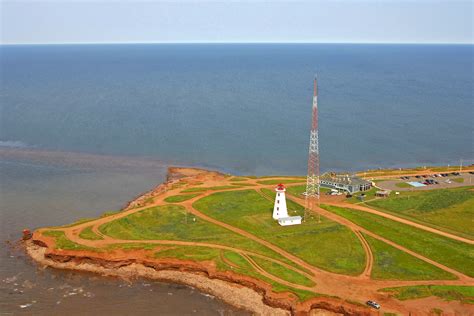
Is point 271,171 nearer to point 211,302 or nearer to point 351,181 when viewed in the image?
point 351,181

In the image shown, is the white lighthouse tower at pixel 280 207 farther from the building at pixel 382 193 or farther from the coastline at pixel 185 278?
the building at pixel 382 193

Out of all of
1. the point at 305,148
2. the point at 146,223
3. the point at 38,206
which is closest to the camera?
the point at 146,223

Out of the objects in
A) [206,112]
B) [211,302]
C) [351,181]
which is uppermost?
[206,112]

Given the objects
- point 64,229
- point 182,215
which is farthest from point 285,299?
point 64,229

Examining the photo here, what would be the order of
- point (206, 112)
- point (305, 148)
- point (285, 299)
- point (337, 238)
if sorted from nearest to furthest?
point (285, 299) → point (337, 238) → point (305, 148) → point (206, 112)

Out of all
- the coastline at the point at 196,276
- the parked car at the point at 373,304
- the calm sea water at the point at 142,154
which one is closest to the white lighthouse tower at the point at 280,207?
the coastline at the point at 196,276

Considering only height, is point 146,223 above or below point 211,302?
above
